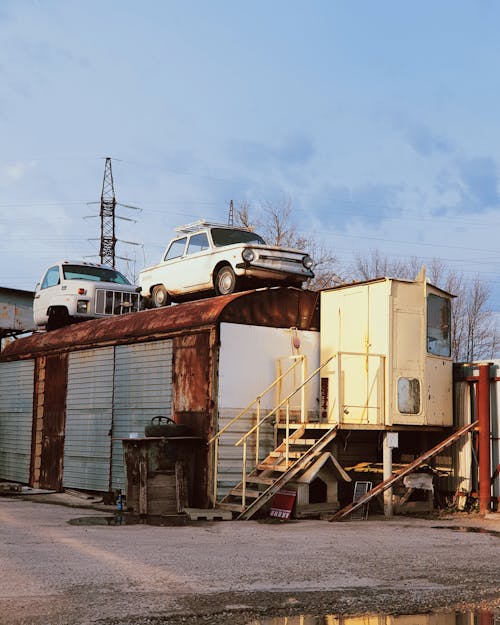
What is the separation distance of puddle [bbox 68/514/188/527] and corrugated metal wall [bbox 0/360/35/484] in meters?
8.30

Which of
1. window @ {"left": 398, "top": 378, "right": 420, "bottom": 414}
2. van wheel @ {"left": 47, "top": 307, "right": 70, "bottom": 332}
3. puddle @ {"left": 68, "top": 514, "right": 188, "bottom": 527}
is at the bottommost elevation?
puddle @ {"left": 68, "top": 514, "right": 188, "bottom": 527}

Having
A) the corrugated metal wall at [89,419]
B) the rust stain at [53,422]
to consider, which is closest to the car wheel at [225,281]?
the corrugated metal wall at [89,419]

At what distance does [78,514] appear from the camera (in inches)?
622

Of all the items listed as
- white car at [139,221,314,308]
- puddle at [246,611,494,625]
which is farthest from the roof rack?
puddle at [246,611,494,625]

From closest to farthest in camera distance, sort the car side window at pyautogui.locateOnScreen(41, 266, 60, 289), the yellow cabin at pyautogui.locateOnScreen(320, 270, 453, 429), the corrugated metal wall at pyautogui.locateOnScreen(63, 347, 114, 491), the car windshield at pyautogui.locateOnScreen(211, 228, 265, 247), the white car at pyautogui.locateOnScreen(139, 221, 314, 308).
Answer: the yellow cabin at pyautogui.locateOnScreen(320, 270, 453, 429), the white car at pyautogui.locateOnScreen(139, 221, 314, 308), the car windshield at pyautogui.locateOnScreen(211, 228, 265, 247), the corrugated metal wall at pyautogui.locateOnScreen(63, 347, 114, 491), the car side window at pyautogui.locateOnScreen(41, 266, 60, 289)

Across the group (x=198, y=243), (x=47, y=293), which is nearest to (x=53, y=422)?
(x=47, y=293)

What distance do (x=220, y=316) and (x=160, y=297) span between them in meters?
4.87

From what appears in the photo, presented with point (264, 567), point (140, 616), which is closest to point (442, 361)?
point (264, 567)

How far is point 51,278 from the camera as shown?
23.9 meters

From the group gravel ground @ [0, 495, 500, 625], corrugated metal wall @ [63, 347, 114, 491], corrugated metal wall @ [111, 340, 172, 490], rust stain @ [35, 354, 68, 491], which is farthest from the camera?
rust stain @ [35, 354, 68, 491]

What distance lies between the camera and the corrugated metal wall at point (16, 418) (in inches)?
900

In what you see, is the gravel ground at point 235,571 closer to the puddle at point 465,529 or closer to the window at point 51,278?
the puddle at point 465,529

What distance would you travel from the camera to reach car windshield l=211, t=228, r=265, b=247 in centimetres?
1906

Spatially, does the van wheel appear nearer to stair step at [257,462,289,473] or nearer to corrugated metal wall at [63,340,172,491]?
corrugated metal wall at [63,340,172,491]
